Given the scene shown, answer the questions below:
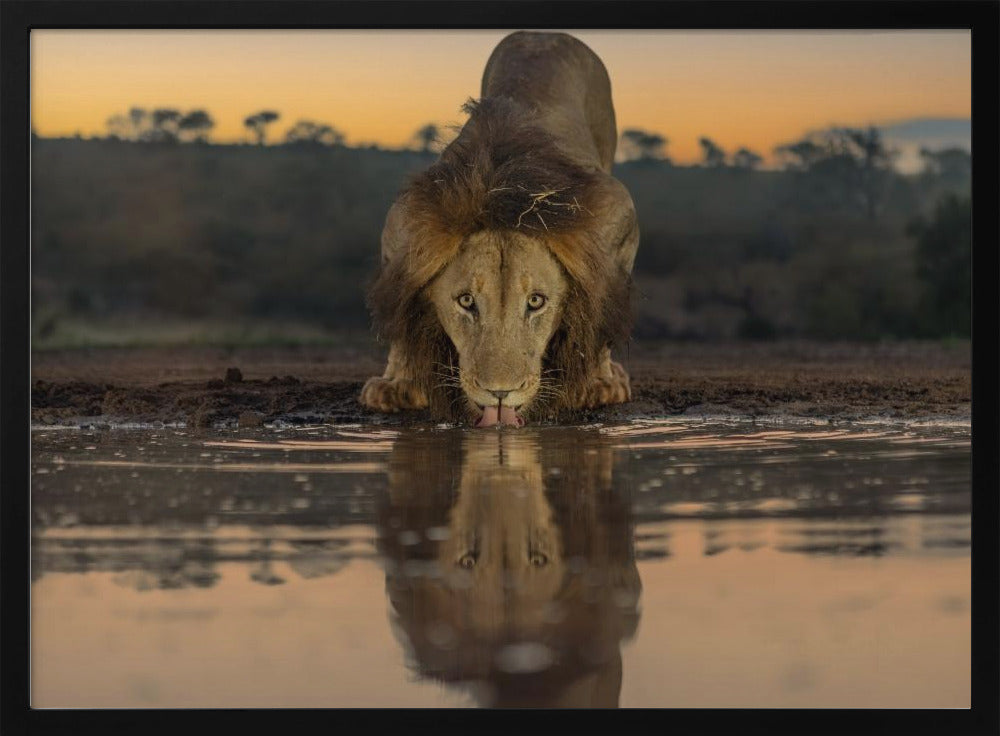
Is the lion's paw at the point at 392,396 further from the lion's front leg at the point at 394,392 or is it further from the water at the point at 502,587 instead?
the water at the point at 502,587

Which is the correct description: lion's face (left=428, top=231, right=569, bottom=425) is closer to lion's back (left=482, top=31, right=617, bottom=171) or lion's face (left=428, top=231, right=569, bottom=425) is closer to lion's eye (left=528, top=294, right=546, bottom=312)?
lion's eye (left=528, top=294, right=546, bottom=312)

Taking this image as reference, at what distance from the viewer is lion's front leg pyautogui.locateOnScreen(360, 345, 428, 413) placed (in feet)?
21.4

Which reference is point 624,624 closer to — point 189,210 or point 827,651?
point 827,651

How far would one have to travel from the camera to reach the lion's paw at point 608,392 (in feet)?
21.5

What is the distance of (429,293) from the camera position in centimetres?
624

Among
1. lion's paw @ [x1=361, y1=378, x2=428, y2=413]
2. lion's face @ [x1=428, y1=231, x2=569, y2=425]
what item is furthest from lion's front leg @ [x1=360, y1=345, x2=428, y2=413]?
lion's face @ [x1=428, y1=231, x2=569, y2=425]

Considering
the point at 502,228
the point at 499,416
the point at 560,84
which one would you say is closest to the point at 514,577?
the point at 499,416

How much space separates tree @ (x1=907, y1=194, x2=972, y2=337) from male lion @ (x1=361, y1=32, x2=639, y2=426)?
308 cm

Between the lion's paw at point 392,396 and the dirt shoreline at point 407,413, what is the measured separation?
0.06m

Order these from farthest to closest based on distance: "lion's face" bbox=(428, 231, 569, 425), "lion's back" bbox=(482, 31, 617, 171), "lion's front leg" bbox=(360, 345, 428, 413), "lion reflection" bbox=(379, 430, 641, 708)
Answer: "lion's back" bbox=(482, 31, 617, 171), "lion's front leg" bbox=(360, 345, 428, 413), "lion's face" bbox=(428, 231, 569, 425), "lion reflection" bbox=(379, 430, 641, 708)

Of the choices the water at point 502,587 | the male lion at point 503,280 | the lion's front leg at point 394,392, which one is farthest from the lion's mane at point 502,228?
the water at point 502,587

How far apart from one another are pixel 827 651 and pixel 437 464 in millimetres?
2169

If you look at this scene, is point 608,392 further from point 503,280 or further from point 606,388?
point 503,280
